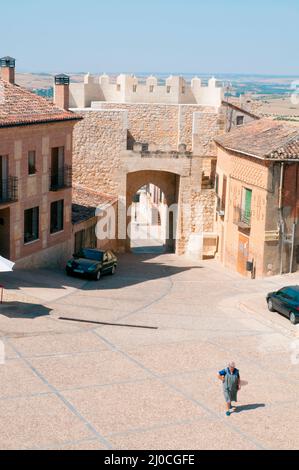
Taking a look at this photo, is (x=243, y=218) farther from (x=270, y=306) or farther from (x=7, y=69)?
(x=7, y=69)

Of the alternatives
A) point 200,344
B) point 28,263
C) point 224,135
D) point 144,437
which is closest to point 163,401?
point 144,437

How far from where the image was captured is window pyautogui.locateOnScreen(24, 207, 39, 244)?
30.0m

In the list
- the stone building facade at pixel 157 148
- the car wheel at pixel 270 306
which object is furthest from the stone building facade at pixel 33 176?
the car wheel at pixel 270 306

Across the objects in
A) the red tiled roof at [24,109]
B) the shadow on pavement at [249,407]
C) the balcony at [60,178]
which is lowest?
the shadow on pavement at [249,407]

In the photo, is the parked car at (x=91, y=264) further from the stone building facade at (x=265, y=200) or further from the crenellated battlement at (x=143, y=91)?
the crenellated battlement at (x=143, y=91)

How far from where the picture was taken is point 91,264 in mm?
30797

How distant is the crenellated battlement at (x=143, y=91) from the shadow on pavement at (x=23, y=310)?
22.9m

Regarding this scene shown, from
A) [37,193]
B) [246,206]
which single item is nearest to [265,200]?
[246,206]

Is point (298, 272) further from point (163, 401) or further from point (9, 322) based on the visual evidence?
point (163, 401)

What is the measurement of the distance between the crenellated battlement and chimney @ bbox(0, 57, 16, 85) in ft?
35.5

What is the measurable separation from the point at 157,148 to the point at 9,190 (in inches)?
625

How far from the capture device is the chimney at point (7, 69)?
3322cm

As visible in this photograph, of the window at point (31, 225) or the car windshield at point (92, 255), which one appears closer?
the window at point (31, 225)

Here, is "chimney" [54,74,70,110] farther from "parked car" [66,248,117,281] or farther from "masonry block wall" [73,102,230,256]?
"masonry block wall" [73,102,230,256]
